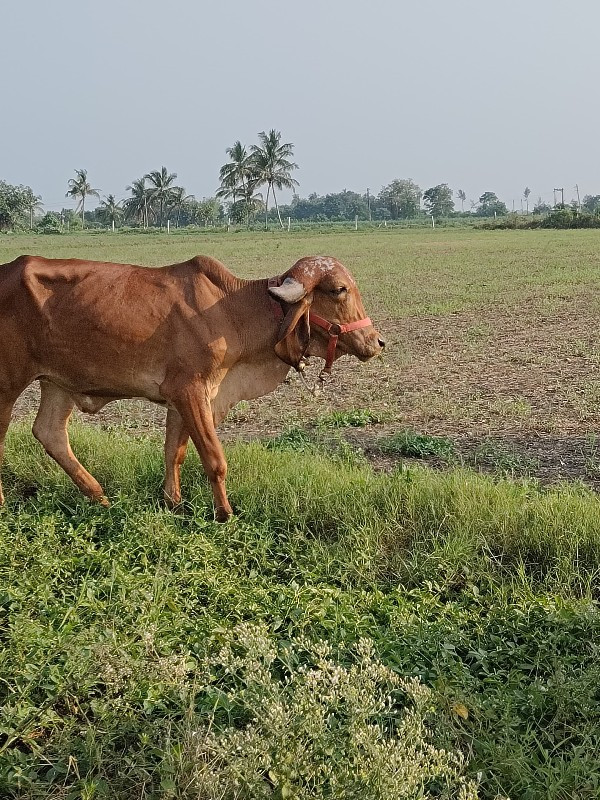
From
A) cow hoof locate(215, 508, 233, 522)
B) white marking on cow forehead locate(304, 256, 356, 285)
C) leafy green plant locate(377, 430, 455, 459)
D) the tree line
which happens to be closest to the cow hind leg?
A: cow hoof locate(215, 508, 233, 522)

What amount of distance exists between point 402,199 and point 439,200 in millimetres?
8290

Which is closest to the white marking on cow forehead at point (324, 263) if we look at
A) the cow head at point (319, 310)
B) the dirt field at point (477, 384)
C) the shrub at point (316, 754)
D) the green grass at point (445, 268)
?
the cow head at point (319, 310)

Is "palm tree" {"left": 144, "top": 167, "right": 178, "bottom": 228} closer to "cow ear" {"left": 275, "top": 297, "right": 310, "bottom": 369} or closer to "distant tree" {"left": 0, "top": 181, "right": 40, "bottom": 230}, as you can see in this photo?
"distant tree" {"left": 0, "top": 181, "right": 40, "bottom": 230}

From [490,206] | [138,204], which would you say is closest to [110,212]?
[138,204]

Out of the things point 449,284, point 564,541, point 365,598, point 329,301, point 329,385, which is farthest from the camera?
point 449,284

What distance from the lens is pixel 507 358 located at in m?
11.4

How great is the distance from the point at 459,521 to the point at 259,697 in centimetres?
226

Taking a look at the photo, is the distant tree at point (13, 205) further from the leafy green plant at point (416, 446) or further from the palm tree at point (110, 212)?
the leafy green plant at point (416, 446)

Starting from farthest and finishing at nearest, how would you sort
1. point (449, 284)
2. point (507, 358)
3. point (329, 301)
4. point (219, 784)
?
1. point (449, 284)
2. point (507, 358)
3. point (329, 301)
4. point (219, 784)

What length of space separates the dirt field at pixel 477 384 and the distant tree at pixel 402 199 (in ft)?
304

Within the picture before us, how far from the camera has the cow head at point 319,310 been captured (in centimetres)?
484

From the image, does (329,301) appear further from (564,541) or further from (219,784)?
(219,784)

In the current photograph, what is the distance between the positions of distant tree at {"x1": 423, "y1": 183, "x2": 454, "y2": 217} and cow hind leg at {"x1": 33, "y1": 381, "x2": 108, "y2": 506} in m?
116

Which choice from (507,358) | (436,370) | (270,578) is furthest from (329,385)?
(270,578)
